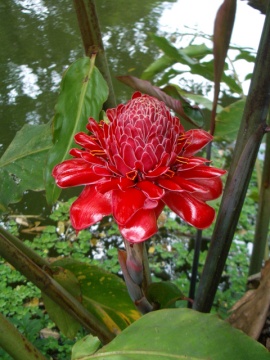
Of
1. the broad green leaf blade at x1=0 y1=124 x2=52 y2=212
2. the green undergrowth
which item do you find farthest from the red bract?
the green undergrowth

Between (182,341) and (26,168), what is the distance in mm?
445

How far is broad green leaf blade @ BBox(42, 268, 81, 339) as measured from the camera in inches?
28.8

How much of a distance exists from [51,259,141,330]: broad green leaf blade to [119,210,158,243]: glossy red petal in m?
0.41

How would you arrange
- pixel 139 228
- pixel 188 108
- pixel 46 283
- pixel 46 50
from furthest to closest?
pixel 46 50 → pixel 188 108 → pixel 46 283 → pixel 139 228

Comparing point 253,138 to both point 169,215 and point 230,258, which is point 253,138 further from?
point 169,215

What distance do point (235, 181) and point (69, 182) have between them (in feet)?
0.62

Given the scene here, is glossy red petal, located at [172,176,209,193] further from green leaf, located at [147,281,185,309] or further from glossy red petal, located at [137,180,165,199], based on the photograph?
green leaf, located at [147,281,185,309]

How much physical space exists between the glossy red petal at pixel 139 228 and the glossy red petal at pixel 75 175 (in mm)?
59

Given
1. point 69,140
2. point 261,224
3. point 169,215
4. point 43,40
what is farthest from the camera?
point 43,40

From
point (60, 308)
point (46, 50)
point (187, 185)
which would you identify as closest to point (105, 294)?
point (60, 308)

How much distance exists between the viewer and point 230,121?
0.91 meters

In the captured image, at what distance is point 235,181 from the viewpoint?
53 centimetres

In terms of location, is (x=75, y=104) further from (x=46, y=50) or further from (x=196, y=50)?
(x=46, y=50)

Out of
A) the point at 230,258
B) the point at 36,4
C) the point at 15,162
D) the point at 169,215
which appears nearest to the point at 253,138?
the point at 15,162
